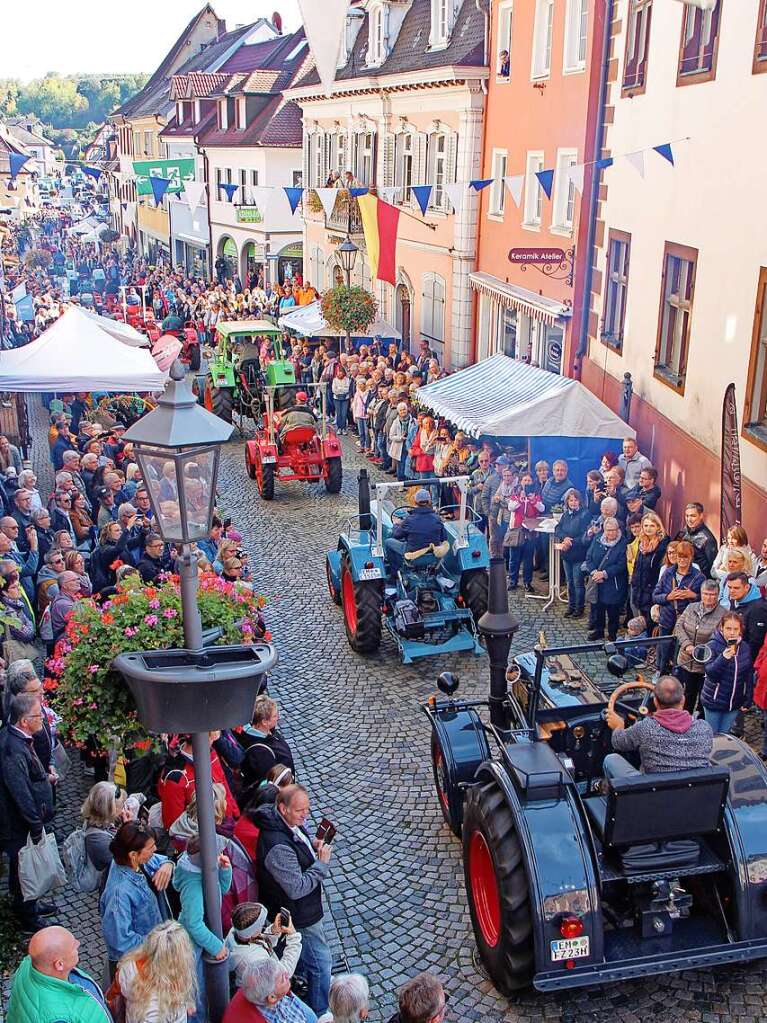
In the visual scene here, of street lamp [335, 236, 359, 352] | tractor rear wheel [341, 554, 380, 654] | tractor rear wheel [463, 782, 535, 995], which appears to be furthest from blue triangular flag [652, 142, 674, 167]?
street lamp [335, 236, 359, 352]

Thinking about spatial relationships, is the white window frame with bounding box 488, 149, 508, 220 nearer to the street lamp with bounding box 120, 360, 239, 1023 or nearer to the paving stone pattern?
the paving stone pattern

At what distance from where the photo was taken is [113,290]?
37.2 metres

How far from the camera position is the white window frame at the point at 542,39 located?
17.0m

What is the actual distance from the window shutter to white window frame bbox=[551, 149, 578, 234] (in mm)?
8289

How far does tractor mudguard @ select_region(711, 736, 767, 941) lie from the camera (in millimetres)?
5086

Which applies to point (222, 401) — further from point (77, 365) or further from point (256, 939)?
point (256, 939)

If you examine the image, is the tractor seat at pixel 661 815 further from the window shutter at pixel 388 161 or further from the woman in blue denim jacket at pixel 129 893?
the window shutter at pixel 388 161

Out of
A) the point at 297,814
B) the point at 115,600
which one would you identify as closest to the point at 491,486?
the point at 115,600

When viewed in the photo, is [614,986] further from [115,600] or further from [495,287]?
[495,287]

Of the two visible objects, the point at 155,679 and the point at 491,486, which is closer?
the point at 155,679

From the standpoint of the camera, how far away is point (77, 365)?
13.2m

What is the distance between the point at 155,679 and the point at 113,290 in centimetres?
3551

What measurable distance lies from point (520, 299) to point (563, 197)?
1.91m

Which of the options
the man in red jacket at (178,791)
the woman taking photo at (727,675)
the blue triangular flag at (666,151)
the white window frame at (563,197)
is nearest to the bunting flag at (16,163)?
the white window frame at (563,197)
